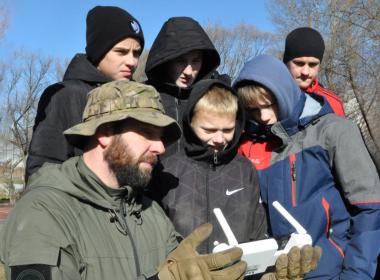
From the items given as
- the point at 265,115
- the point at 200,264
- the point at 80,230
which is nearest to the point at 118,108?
the point at 80,230

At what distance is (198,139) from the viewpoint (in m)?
3.44

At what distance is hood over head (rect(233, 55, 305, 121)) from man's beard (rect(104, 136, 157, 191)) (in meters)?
1.03

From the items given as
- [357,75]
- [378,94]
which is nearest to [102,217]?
[378,94]

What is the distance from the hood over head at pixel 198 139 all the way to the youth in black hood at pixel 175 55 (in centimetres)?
34

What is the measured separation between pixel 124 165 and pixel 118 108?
1.01 feet

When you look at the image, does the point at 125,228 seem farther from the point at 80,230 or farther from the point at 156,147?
the point at 156,147

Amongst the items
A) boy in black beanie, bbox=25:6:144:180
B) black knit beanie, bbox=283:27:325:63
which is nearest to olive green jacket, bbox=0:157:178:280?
boy in black beanie, bbox=25:6:144:180

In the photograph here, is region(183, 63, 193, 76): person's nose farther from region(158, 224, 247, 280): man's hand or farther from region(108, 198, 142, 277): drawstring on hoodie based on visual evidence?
region(158, 224, 247, 280): man's hand

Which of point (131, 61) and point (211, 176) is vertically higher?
point (131, 61)

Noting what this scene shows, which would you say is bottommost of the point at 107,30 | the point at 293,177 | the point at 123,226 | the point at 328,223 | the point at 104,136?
the point at 328,223

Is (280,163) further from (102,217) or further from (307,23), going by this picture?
(307,23)

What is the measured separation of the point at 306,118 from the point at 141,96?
1110 millimetres

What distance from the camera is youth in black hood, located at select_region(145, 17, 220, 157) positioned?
4.02 m

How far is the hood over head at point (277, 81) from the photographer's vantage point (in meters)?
3.31
